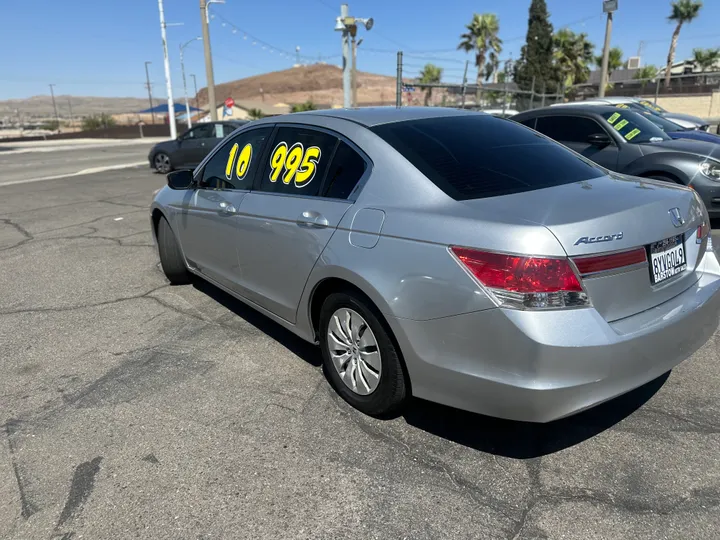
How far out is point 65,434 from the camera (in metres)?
2.91

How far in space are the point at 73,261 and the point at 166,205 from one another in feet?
7.16

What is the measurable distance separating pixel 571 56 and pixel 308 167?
5326 centimetres

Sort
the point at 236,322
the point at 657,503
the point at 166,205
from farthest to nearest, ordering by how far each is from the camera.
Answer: the point at 166,205, the point at 236,322, the point at 657,503

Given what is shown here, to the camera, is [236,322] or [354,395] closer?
[354,395]

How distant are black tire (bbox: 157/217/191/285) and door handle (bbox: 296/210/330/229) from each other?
2.23 metres

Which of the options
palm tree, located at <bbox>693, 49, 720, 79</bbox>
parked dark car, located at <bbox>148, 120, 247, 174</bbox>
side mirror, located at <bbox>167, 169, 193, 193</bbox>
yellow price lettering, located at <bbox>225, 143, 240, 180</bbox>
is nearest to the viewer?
yellow price lettering, located at <bbox>225, 143, 240, 180</bbox>

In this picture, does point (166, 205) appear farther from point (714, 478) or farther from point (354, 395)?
point (714, 478)

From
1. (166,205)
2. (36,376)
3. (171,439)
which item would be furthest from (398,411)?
(166,205)

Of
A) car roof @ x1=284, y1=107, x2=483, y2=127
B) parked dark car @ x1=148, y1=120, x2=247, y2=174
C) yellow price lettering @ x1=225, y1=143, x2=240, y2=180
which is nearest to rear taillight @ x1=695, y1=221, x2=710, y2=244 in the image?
car roof @ x1=284, y1=107, x2=483, y2=127

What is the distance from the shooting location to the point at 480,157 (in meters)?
3.01

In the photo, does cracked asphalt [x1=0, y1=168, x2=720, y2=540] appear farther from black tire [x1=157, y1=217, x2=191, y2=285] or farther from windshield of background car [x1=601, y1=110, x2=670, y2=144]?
windshield of background car [x1=601, y1=110, x2=670, y2=144]

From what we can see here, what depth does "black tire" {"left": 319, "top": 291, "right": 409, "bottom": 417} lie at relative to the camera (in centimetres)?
268

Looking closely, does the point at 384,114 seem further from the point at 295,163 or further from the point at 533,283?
the point at 533,283

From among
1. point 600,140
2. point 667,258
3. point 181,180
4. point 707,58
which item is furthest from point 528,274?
point 707,58
